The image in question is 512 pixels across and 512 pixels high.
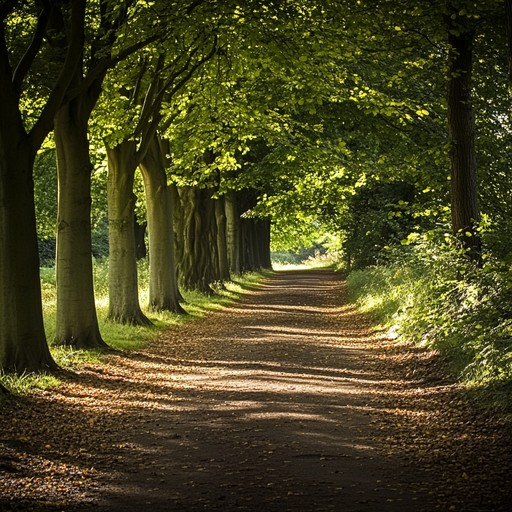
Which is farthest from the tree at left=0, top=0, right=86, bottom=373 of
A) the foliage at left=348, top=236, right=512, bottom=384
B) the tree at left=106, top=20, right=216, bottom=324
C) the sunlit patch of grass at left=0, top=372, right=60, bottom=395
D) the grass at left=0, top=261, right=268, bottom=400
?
the tree at left=106, top=20, right=216, bottom=324

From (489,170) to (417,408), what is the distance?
31.6 ft

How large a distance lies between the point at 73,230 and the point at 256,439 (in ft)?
23.9

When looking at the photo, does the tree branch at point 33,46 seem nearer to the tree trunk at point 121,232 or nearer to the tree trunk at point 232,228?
the tree trunk at point 121,232

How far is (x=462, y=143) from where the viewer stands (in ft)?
50.5

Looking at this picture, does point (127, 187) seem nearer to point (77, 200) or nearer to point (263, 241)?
point (77, 200)

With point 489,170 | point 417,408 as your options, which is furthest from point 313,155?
point 417,408

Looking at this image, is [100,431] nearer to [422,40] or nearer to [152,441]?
[152,441]

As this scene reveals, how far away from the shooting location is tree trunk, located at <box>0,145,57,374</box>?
1145 centimetres

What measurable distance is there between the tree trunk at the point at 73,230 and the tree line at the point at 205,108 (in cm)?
3

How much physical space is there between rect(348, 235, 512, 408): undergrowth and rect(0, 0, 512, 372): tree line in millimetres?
739

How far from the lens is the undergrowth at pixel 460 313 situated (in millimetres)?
9914

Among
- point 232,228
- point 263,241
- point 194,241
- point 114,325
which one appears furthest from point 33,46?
point 263,241

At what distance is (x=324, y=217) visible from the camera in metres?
42.3

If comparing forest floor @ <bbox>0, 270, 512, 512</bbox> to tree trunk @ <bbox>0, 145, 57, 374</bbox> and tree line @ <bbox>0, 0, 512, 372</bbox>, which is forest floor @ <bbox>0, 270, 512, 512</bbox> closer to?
tree trunk @ <bbox>0, 145, 57, 374</bbox>
